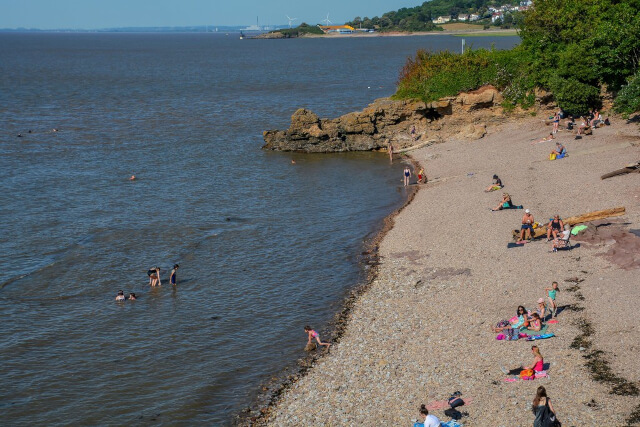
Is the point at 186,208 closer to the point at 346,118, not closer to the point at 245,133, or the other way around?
the point at 346,118

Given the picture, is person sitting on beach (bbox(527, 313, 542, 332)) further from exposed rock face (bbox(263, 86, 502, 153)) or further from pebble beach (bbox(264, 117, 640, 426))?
exposed rock face (bbox(263, 86, 502, 153))

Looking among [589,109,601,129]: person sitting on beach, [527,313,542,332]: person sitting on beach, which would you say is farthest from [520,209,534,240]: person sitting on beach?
[589,109,601,129]: person sitting on beach

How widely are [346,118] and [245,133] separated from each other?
43.0 ft

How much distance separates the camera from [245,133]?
66.4 m

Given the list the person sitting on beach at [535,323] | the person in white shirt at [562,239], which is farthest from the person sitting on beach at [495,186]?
the person sitting on beach at [535,323]

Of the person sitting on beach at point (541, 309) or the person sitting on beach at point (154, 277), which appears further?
the person sitting on beach at point (154, 277)

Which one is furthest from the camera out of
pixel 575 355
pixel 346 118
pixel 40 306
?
pixel 346 118

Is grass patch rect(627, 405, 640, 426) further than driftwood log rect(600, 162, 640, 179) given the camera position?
No

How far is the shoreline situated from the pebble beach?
0.26 meters

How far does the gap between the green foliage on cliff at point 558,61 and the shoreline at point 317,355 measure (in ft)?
70.5

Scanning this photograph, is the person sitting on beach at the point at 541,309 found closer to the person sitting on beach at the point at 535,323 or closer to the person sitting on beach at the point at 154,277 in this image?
the person sitting on beach at the point at 535,323

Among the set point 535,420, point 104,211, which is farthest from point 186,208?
point 535,420

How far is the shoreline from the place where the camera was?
65.7ft

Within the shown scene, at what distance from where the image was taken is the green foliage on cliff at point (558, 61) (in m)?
47.0
